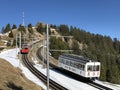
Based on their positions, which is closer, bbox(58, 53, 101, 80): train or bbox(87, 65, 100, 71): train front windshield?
bbox(58, 53, 101, 80): train

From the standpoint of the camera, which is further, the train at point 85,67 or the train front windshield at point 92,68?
the train front windshield at point 92,68

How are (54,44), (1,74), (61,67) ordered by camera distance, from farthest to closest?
1. (54,44)
2. (61,67)
3. (1,74)

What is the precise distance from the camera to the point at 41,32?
557 ft

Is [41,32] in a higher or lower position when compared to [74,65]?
higher

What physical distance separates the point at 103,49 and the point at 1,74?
155726 mm

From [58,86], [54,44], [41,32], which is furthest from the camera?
[41,32]

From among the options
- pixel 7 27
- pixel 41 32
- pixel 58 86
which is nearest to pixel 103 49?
pixel 41 32

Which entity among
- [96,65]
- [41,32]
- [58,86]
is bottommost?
[58,86]

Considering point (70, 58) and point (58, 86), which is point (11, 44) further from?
point (58, 86)

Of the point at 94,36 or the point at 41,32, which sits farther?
the point at 94,36

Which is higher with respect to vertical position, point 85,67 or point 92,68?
point 85,67

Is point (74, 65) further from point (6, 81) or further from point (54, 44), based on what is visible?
point (54, 44)

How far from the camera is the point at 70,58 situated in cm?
4278

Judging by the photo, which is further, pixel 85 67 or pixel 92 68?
pixel 92 68
